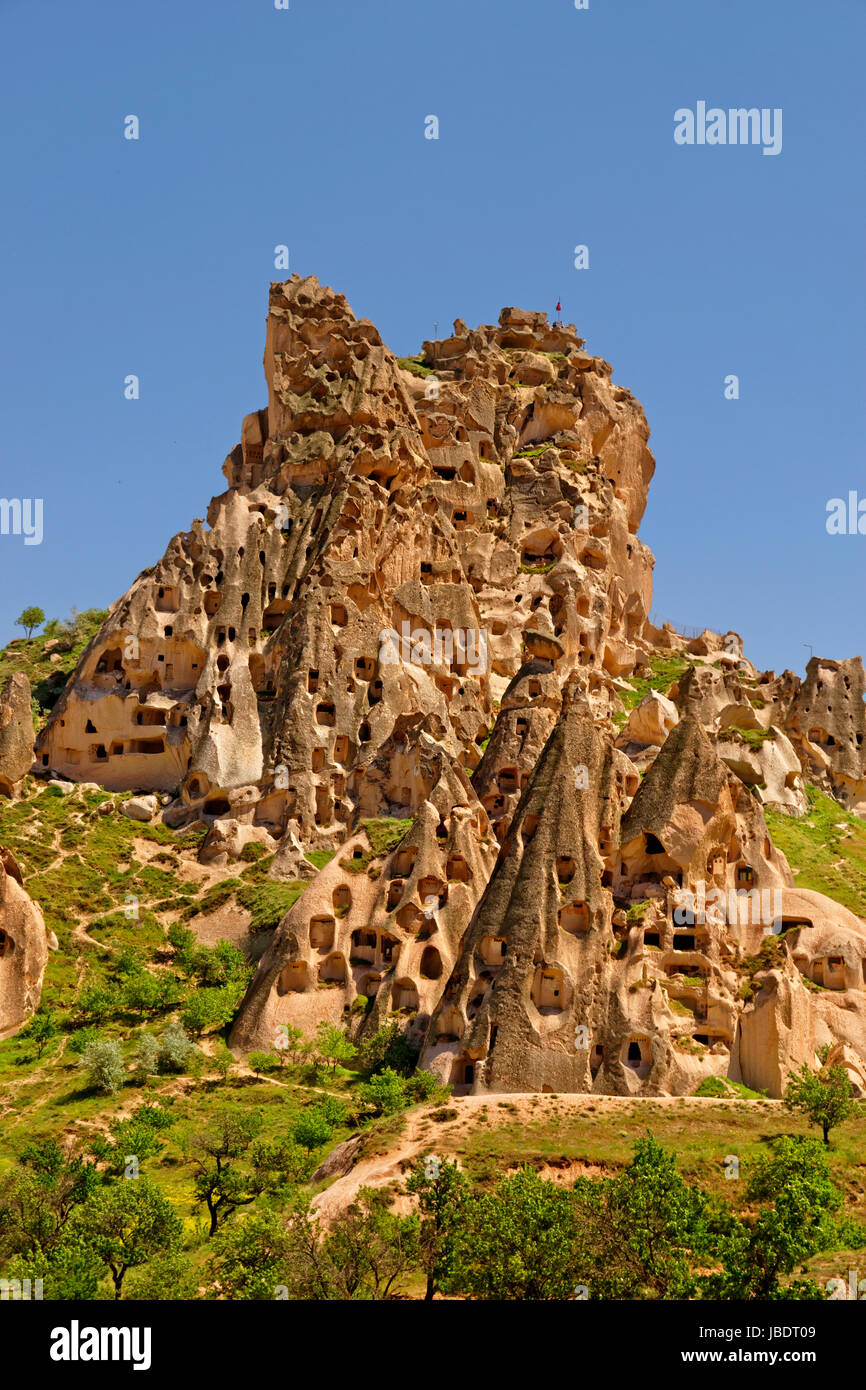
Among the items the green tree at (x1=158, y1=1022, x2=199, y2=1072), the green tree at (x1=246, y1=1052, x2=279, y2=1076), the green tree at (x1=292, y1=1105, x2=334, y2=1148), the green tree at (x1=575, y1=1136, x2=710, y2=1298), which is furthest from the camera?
the green tree at (x1=246, y1=1052, x2=279, y2=1076)

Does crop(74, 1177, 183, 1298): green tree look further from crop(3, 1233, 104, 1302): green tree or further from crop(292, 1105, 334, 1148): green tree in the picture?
crop(292, 1105, 334, 1148): green tree

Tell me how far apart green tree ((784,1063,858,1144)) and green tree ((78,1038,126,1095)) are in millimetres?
25704

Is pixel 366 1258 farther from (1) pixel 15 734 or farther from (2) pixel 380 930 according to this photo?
(1) pixel 15 734

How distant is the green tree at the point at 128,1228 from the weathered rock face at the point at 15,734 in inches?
1743

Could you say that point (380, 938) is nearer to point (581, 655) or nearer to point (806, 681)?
point (581, 655)

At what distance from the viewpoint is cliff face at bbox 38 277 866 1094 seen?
185ft

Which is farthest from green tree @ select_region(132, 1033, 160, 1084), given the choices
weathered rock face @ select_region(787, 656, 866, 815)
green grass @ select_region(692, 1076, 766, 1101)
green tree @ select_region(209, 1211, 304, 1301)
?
weathered rock face @ select_region(787, 656, 866, 815)

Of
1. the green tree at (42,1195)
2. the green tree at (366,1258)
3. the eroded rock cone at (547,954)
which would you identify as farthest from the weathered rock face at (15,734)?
the green tree at (366,1258)

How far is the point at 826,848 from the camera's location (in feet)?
279

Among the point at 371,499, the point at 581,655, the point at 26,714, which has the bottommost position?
the point at 26,714

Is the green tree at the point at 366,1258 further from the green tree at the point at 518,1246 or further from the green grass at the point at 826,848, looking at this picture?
the green grass at the point at 826,848

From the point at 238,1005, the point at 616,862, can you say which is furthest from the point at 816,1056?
the point at 238,1005

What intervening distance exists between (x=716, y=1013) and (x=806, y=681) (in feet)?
191

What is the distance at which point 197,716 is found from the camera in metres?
87.6
